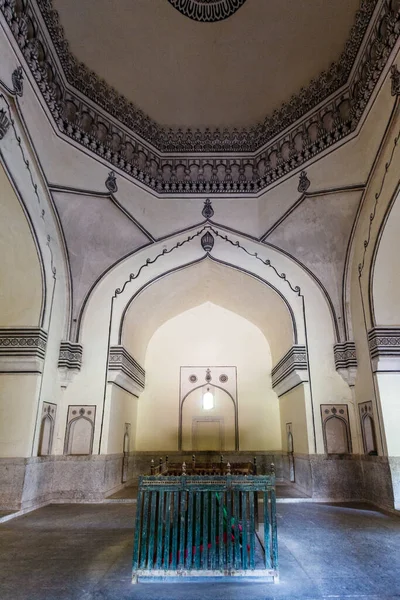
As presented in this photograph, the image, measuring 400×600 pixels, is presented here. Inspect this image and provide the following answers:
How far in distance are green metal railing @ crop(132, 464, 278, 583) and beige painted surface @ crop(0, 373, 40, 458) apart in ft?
8.94

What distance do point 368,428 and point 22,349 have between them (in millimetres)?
4198

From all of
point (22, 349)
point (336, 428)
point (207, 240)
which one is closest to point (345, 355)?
point (336, 428)

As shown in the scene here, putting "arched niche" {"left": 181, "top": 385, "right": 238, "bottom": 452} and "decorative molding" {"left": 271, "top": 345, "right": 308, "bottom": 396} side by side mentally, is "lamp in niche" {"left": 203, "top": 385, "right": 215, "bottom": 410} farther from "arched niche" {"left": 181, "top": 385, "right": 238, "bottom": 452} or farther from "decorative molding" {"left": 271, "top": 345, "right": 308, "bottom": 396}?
"decorative molding" {"left": 271, "top": 345, "right": 308, "bottom": 396}

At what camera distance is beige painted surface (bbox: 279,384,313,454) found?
528cm

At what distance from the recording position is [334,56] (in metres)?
4.81

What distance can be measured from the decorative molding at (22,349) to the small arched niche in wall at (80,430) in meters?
0.82

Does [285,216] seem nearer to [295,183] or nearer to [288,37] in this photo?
[295,183]

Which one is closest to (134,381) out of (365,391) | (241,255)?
(241,255)

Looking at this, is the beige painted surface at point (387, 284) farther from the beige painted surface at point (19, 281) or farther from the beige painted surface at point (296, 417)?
the beige painted surface at point (19, 281)

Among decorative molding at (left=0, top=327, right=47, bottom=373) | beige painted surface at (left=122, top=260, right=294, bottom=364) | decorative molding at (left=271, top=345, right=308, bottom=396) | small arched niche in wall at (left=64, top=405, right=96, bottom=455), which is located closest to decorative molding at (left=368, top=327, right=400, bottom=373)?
decorative molding at (left=271, top=345, right=308, bottom=396)

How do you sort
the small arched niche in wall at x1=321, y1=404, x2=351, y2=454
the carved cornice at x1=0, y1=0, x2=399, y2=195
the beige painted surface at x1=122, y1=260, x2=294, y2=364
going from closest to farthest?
1. the carved cornice at x1=0, y1=0, x2=399, y2=195
2. the small arched niche in wall at x1=321, y1=404, x2=351, y2=454
3. the beige painted surface at x1=122, y1=260, x2=294, y2=364

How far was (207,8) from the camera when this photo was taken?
4.71 metres

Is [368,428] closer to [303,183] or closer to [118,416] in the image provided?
[303,183]

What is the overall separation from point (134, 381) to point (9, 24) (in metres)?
4.64
